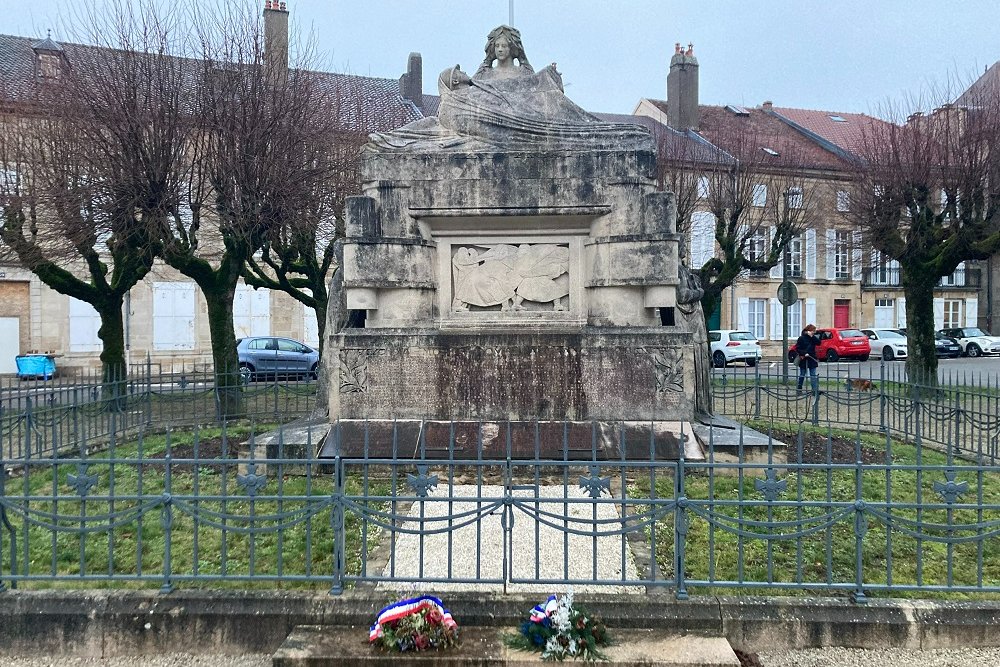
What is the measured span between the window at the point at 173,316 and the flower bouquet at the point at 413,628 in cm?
2447

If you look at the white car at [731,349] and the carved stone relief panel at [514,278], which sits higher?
the carved stone relief panel at [514,278]

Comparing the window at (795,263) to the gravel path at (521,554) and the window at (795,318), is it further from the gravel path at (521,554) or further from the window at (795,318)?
the gravel path at (521,554)

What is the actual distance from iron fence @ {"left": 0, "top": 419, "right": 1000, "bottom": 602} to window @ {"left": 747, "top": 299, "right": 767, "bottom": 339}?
25.5 metres

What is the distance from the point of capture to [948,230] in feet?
48.9

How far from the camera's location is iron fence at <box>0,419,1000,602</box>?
3.96 meters

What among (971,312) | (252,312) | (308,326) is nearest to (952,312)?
(971,312)

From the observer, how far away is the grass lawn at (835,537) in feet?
12.9

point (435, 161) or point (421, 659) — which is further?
point (435, 161)

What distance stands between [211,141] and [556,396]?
7.96 m

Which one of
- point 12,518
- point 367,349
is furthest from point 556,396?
point 12,518

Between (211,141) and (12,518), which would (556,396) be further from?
(211,141)

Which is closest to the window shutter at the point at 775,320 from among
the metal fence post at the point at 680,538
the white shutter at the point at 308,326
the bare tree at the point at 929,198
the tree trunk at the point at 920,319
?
the bare tree at the point at 929,198

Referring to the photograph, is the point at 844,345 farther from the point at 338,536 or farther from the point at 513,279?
the point at 338,536

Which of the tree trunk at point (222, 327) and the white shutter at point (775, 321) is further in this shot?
the white shutter at point (775, 321)
